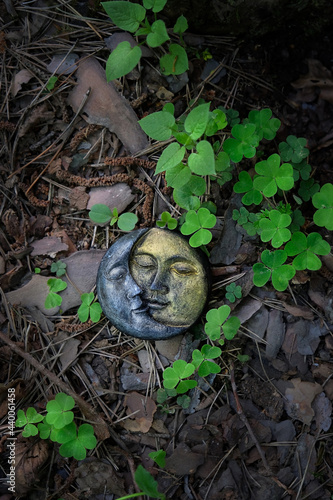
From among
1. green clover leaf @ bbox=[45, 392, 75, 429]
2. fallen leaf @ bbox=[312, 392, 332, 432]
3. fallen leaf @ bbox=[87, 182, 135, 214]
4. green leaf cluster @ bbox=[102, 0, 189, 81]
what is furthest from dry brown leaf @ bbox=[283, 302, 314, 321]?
green leaf cluster @ bbox=[102, 0, 189, 81]

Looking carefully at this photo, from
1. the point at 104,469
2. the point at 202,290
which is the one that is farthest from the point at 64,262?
the point at 104,469

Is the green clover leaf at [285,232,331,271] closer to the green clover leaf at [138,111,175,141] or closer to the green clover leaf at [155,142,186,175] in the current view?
the green clover leaf at [155,142,186,175]

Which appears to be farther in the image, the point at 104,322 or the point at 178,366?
the point at 104,322

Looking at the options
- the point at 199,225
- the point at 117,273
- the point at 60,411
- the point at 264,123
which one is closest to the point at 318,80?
the point at 264,123

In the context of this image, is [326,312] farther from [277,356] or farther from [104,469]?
[104,469]

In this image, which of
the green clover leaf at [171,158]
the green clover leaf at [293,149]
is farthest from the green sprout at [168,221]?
the green clover leaf at [293,149]

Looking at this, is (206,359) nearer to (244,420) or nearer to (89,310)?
(244,420)
